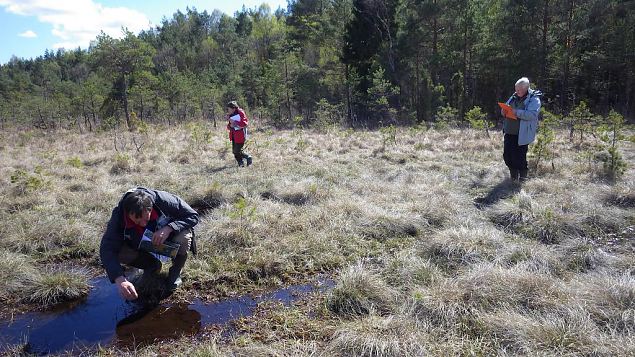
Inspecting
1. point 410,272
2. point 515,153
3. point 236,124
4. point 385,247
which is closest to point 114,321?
point 410,272

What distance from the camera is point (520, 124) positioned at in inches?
238

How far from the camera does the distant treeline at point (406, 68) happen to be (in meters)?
18.3

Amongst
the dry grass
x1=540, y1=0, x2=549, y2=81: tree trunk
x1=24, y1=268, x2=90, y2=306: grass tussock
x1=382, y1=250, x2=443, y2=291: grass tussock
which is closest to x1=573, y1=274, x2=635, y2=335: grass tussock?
the dry grass

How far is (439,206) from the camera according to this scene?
543 centimetres

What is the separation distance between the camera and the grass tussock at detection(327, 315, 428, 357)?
2707 mm

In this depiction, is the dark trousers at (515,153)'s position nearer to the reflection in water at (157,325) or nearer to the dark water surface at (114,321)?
the dark water surface at (114,321)

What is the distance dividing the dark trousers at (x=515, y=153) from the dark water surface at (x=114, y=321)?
162 inches

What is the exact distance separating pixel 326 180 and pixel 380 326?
4.36 meters

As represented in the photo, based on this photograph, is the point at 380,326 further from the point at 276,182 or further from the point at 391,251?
the point at 276,182

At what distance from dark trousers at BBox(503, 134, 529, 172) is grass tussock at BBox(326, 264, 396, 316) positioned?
3932mm

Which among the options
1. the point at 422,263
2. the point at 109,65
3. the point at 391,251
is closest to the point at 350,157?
the point at 391,251

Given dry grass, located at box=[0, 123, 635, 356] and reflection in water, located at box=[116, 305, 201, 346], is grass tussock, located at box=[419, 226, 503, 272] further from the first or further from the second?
reflection in water, located at box=[116, 305, 201, 346]

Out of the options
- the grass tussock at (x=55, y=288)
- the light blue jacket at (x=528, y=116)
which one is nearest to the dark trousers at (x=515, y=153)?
the light blue jacket at (x=528, y=116)

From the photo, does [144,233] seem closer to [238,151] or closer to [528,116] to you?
[238,151]
